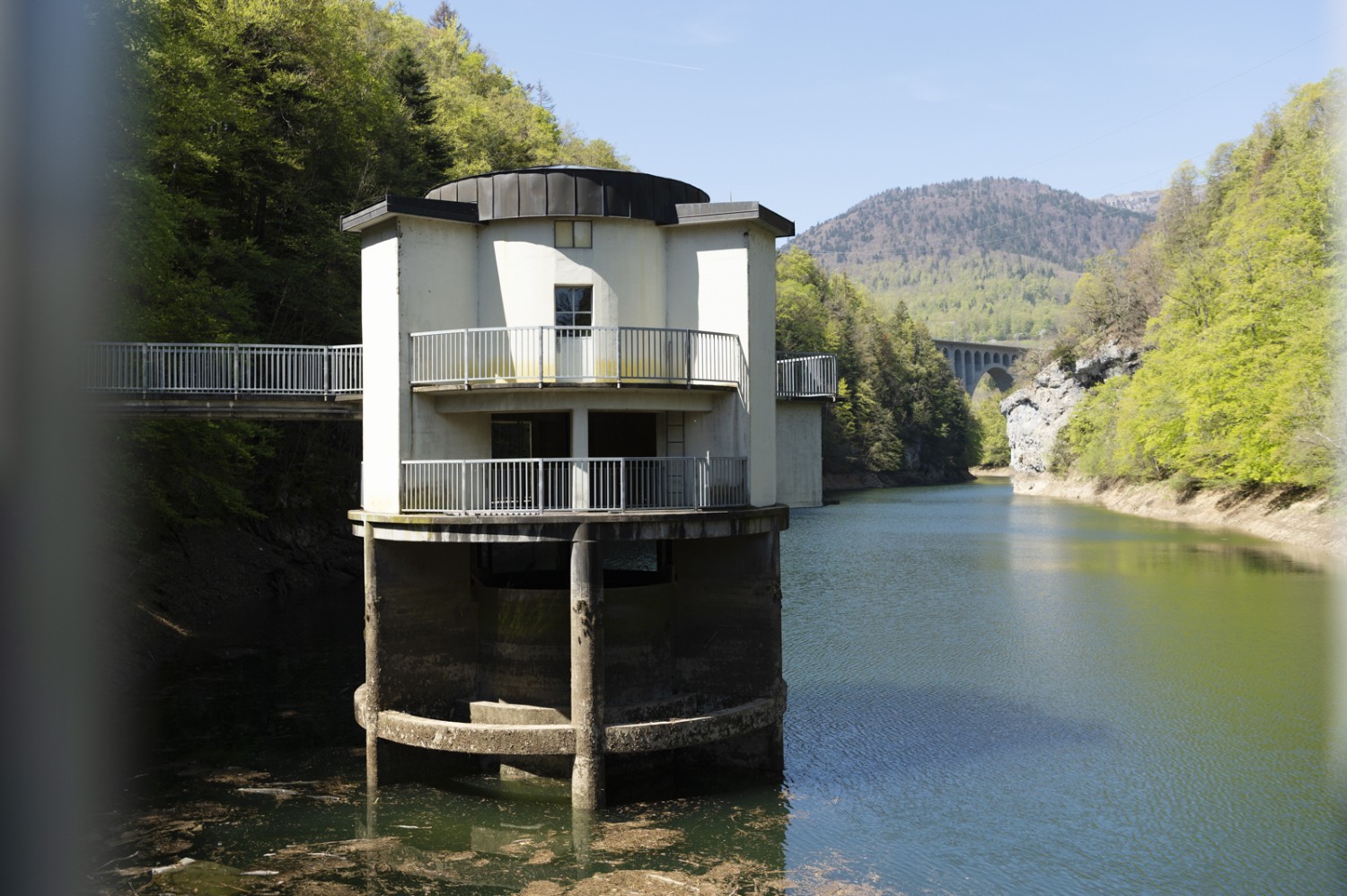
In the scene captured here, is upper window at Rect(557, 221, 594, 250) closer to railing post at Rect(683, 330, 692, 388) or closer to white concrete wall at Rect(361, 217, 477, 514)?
white concrete wall at Rect(361, 217, 477, 514)

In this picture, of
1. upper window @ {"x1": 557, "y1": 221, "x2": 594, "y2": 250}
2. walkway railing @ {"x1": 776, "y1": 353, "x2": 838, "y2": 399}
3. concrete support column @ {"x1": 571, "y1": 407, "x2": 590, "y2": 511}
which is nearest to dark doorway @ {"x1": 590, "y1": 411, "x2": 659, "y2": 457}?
walkway railing @ {"x1": 776, "y1": 353, "x2": 838, "y2": 399}

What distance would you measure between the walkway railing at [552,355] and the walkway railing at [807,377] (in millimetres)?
3096

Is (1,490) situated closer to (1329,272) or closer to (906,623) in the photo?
(906,623)

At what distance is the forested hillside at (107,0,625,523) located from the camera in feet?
99.3

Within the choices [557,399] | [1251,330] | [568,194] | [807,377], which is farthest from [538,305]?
[1251,330]

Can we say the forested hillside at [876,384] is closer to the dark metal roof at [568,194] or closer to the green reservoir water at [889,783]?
the green reservoir water at [889,783]

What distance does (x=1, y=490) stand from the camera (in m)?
11.1

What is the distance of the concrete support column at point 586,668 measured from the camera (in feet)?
63.2

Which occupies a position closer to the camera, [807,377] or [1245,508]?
[807,377]

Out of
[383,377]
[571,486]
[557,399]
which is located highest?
[383,377]

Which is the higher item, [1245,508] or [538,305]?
[538,305]

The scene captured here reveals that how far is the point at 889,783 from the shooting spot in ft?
69.1

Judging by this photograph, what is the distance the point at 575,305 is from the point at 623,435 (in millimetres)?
3462

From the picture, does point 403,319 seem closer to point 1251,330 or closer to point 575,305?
point 575,305
